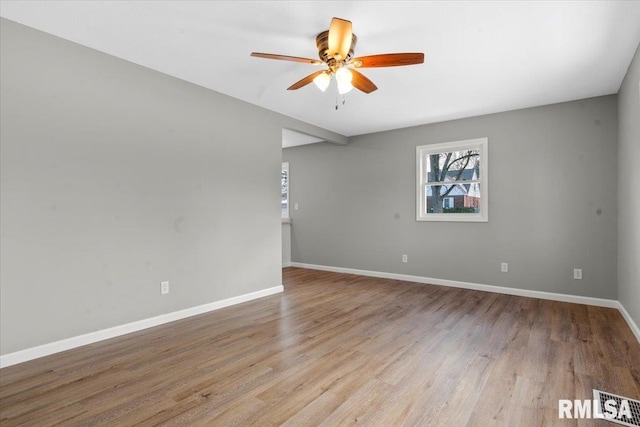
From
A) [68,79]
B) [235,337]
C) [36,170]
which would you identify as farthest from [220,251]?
[68,79]

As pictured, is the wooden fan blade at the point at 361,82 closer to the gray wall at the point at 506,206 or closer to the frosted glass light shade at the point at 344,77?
the frosted glass light shade at the point at 344,77

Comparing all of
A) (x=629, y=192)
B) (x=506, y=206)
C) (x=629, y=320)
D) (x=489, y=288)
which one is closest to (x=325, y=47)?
(x=629, y=192)

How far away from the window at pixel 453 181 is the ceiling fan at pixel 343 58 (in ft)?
8.68

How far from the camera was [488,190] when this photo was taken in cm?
469

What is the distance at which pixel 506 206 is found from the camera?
4547mm

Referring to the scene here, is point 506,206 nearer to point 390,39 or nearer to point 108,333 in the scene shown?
point 390,39

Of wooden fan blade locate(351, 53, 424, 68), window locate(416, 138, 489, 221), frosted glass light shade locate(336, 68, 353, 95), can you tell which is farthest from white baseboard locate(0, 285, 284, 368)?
window locate(416, 138, 489, 221)

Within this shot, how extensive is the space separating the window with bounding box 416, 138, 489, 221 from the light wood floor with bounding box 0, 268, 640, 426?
1.71 meters

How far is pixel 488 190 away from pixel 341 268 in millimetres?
2826

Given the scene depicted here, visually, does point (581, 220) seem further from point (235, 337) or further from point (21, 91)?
point (21, 91)

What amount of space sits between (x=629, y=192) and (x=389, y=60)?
2.72m

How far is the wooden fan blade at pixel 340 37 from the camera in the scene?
2.10 m

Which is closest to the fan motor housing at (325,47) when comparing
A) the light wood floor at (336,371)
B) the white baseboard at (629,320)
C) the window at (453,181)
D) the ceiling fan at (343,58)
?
the ceiling fan at (343,58)

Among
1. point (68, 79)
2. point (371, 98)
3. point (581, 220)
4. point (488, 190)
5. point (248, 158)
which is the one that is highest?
point (371, 98)
